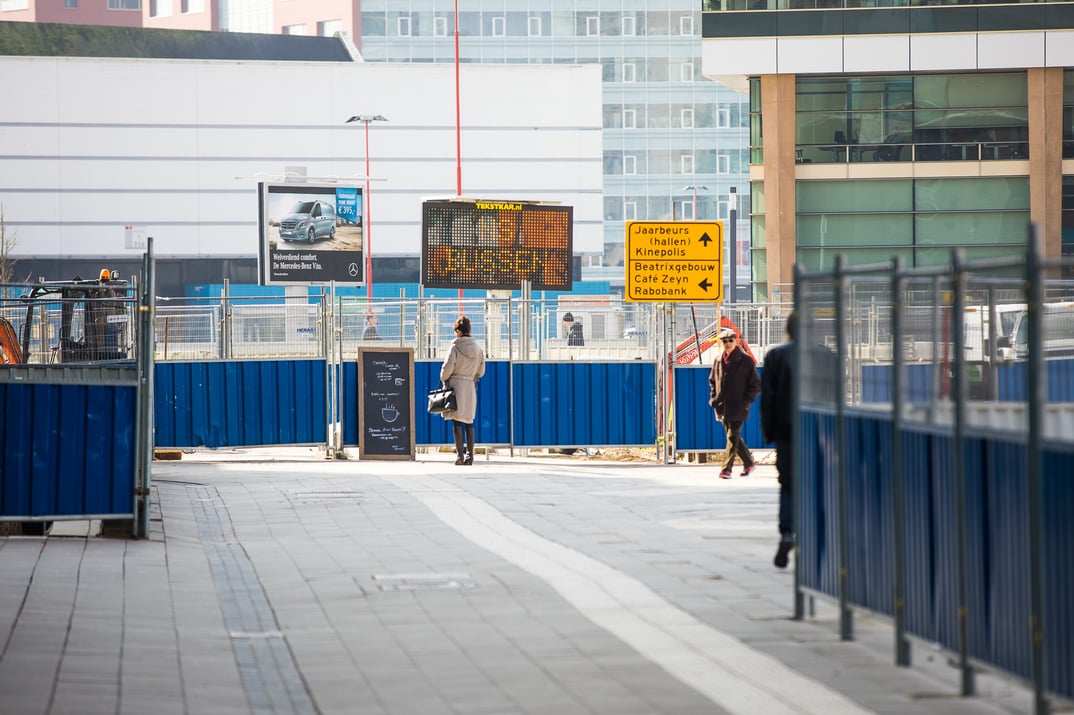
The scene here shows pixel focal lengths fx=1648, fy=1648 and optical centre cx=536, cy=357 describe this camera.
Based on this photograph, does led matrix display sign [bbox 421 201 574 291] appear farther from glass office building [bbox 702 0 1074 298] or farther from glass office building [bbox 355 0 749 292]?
glass office building [bbox 355 0 749 292]

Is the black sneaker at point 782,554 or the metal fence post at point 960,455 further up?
the metal fence post at point 960,455

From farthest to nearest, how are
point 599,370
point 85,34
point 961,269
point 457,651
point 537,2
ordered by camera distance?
point 537,2 < point 85,34 < point 599,370 < point 457,651 < point 961,269

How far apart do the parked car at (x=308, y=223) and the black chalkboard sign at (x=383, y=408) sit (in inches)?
227

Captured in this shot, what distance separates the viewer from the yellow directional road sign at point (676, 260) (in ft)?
68.7

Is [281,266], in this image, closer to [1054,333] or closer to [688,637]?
[1054,333]

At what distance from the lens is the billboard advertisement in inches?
1031

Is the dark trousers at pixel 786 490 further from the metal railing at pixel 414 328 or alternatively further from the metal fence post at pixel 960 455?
the metal railing at pixel 414 328

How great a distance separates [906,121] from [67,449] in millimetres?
35440

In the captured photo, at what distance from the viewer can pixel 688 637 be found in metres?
8.47

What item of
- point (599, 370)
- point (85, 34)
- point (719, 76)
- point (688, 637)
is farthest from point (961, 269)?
point (85, 34)

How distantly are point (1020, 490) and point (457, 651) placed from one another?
308 cm

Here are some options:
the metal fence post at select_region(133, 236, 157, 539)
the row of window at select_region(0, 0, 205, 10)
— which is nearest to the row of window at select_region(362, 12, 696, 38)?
the row of window at select_region(0, 0, 205, 10)

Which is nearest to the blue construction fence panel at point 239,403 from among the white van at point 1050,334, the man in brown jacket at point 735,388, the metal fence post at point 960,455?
the man in brown jacket at point 735,388

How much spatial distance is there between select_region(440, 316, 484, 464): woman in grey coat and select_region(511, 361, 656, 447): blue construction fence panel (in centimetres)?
184
